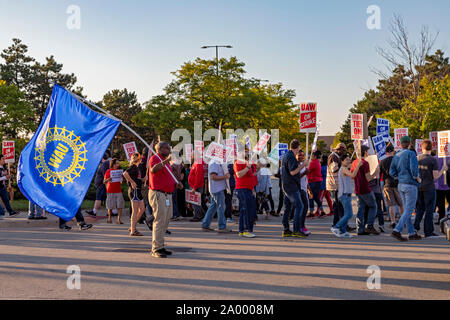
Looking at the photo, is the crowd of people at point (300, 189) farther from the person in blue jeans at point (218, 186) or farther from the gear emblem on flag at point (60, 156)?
the gear emblem on flag at point (60, 156)

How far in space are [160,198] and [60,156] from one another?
194 cm

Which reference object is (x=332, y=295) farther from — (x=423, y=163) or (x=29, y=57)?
(x=29, y=57)

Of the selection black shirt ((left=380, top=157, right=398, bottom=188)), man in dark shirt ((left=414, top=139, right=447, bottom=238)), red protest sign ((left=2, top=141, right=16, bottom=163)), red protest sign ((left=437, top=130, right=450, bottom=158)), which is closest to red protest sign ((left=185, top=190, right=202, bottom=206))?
black shirt ((left=380, top=157, right=398, bottom=188))

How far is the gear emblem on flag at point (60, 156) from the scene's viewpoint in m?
9.20

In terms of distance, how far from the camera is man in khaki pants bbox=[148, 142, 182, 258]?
873 cm

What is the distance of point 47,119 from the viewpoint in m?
9.65

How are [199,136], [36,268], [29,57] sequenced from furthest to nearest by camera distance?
[29,57] < [199,136] < [36,268]

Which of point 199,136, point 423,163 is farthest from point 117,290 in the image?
point 199,136

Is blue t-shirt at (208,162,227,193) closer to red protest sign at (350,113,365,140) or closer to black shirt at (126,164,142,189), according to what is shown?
black shirt at (126,164,142,189)

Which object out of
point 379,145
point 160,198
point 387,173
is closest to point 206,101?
point 379,145

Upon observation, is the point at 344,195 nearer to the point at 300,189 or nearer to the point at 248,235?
the point at 300,189

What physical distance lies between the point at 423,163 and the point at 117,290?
7140 millimetres

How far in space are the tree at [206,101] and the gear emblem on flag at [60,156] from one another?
2962 centimetres

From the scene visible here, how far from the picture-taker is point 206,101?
41.6 meters
